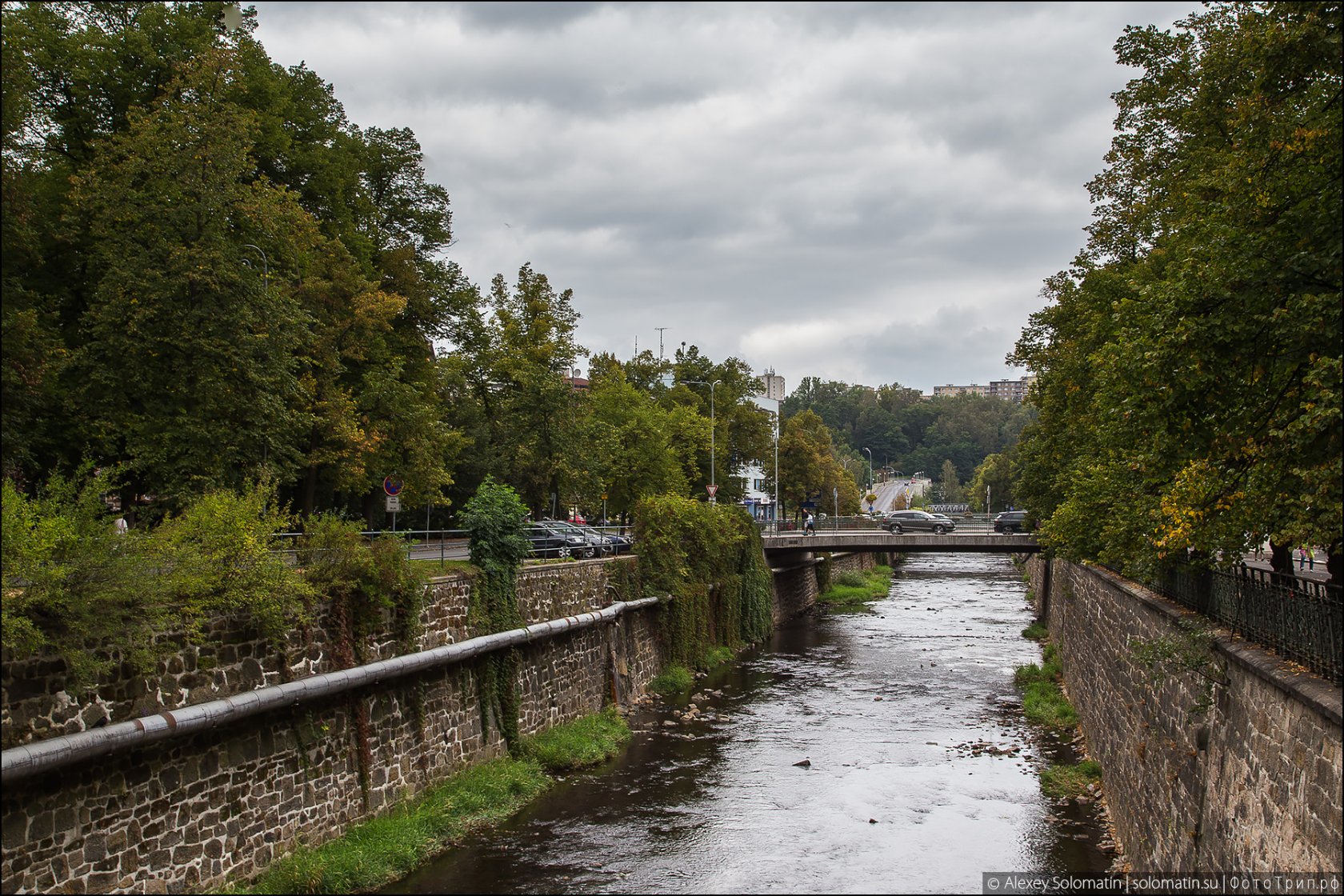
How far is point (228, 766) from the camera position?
47.5 feet

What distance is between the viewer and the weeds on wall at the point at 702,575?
34438 mm

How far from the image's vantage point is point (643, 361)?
256ft

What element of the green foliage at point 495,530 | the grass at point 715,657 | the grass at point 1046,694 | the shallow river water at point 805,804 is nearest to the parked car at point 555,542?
the green foliage at point 495,530

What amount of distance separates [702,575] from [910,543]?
54.4 feet

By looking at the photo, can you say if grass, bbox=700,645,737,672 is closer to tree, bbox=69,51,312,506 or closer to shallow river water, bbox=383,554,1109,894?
shallow river water, bbox=383,554,1109,894

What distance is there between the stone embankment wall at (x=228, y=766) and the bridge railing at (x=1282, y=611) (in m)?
13.1

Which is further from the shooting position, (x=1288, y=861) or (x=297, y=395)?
(x=297, y=395)

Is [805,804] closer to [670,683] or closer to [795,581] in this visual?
[670,683]

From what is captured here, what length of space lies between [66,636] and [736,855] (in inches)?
414

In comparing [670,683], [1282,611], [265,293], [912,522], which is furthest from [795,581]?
[1282,611]

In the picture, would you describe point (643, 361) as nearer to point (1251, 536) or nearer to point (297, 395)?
point (297, 395)

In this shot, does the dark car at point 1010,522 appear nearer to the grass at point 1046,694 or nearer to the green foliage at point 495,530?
the grass at point 1046,694

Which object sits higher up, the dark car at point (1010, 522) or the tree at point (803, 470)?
the tree at point (803, 470)

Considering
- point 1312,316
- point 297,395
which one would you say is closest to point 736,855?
point 1312,316
